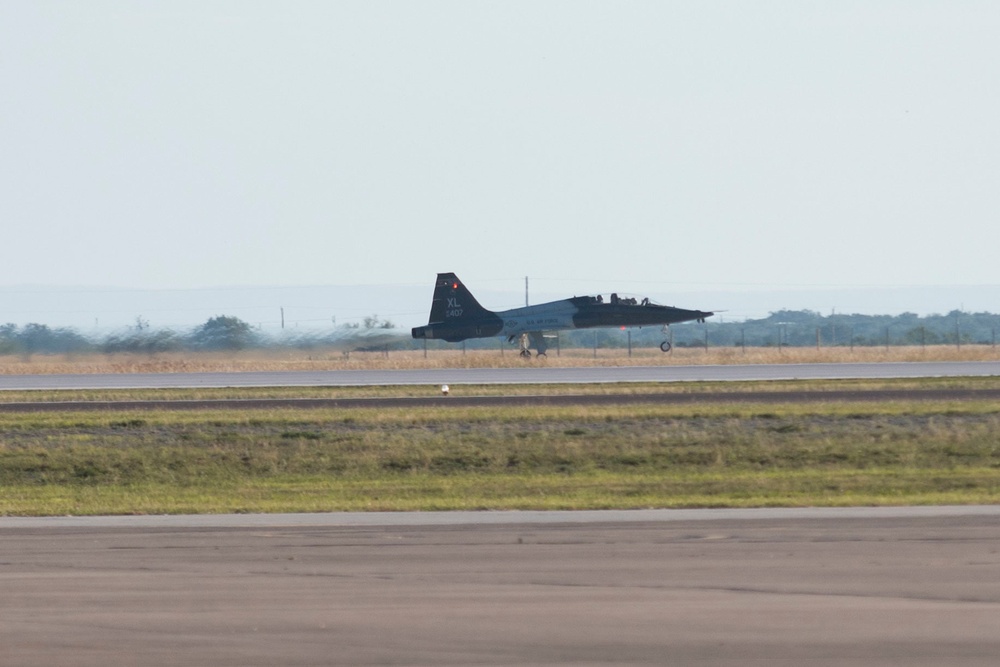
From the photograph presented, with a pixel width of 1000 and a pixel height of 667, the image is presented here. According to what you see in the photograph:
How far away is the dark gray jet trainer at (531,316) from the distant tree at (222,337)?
10.6 meters

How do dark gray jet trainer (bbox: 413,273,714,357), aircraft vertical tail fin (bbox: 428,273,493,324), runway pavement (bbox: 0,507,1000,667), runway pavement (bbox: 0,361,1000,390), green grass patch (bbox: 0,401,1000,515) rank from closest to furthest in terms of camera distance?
runway pavement (bbox: 0,507,1000,667) → green grass patch (bbox: 0,401,1000,515) → runway pavement (bbox: 0,361,1000,390) → dark gray jet trainer (bbox: 413,273,714,357) → aircraft vertical tail fin (bbox: 428,273,493,324)

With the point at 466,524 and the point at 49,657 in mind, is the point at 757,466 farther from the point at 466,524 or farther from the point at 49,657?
the point at 49,657

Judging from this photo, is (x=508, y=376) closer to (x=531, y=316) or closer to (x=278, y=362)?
(x=278, y=362)

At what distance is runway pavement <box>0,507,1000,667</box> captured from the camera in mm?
8844

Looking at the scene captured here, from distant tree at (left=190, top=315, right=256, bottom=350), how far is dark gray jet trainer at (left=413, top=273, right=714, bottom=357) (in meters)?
10.6

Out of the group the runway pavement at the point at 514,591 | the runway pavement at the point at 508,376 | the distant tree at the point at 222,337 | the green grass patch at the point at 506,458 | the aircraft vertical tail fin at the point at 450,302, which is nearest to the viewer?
the runway pavement at the point at 514,591

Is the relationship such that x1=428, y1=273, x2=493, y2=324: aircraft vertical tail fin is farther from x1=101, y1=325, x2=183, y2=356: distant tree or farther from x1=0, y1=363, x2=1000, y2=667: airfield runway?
x1=0, y1=363, x2=1000, y2=667: airfield runway

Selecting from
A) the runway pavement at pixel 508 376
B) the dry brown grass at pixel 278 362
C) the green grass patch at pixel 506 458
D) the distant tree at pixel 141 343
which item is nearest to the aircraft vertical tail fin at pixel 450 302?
the dry brown grass at pixel 278 362

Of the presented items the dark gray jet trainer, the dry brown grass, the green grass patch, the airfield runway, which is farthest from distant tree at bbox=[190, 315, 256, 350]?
the airfield runway

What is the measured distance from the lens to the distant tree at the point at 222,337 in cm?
5859

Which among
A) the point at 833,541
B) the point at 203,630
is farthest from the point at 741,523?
the point at 203,630

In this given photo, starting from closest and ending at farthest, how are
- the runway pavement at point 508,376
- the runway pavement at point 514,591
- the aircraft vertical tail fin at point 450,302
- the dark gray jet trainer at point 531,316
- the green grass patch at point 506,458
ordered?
the runway pavement at point 514,591 < the green grass patch at point 506,458 < the runway pavement at point 508,376 < the dark gray jet trainer at point 531,316 < the aircraft vertical tail fin at point 450,302

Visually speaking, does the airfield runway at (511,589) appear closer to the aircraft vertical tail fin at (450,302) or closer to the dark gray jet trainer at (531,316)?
the dark gray jet trainer at (531,316)

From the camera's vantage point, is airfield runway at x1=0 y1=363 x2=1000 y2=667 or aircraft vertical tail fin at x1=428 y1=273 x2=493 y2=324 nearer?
airfield runway at x1=0 y1=363 x2=1000 y2=667
